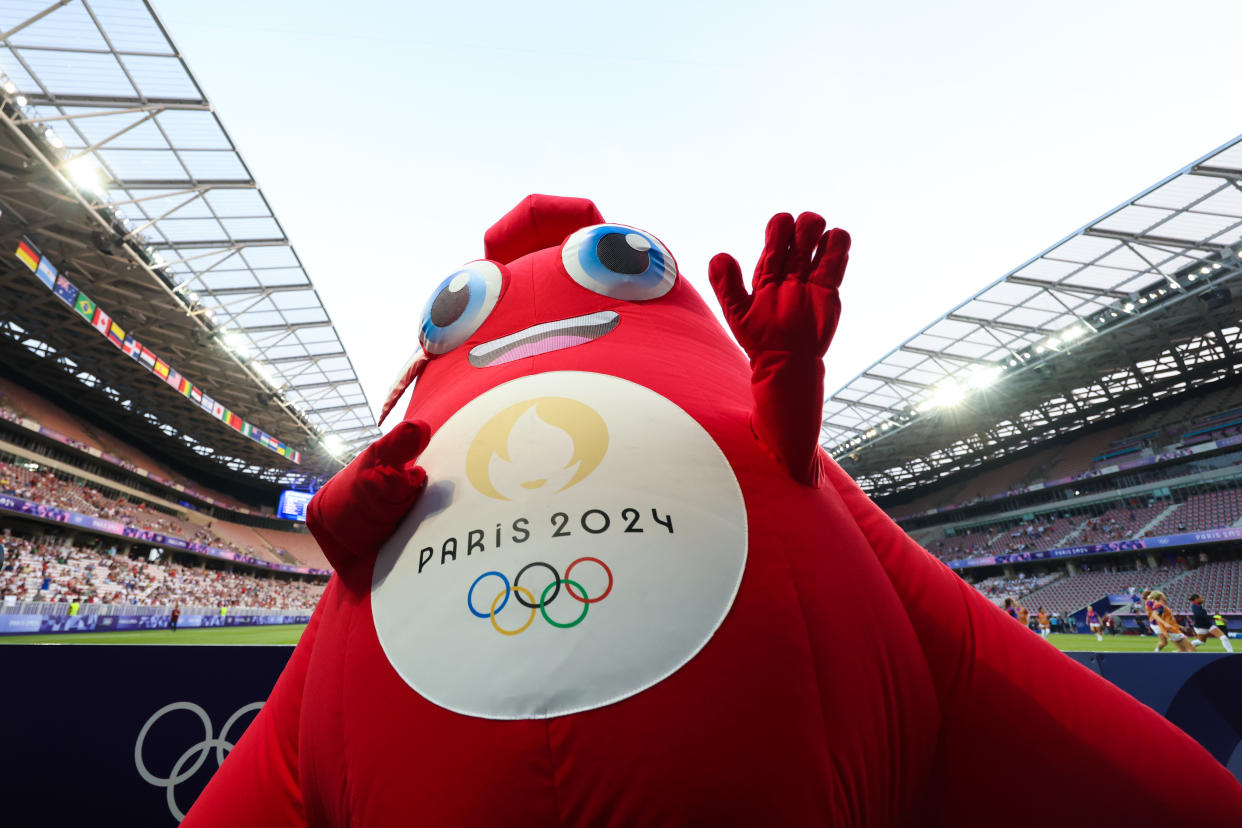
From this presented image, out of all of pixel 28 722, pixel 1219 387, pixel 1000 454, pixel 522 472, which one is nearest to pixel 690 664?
pixel 522 472

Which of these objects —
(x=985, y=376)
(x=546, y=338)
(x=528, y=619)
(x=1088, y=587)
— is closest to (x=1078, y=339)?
(x=985, y=376)

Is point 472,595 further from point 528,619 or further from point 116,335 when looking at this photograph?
point 116,335

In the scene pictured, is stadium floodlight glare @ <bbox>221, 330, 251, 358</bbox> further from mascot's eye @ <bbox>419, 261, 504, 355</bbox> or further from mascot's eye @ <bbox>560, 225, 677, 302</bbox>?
mascot's eye @ <bbox>560, 225, 677, 302</bbox>

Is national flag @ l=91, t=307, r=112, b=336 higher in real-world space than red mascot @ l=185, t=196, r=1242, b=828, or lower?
lower

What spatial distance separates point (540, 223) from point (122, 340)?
73.6ft

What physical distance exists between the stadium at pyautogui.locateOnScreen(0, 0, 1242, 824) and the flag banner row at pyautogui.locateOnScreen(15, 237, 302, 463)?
10 centimetres

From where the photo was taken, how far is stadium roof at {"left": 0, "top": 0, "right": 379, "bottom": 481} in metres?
11.4

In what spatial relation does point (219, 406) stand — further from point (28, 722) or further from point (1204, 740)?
point (1204, 740)

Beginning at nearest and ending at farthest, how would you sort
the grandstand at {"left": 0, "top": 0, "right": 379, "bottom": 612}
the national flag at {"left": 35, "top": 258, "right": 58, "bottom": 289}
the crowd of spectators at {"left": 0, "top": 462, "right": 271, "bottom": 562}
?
the grandstand at {"left": 0, "top": 0, "right": 379, "bottom": 612} < the national flag at {"left": 35, "top": 258, "right": 58, "bottom": 289} < the crowd of spectators at {"left": 0, "top": 462, "right": 271, "bottom": 562}

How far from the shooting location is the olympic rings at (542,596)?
1232mm

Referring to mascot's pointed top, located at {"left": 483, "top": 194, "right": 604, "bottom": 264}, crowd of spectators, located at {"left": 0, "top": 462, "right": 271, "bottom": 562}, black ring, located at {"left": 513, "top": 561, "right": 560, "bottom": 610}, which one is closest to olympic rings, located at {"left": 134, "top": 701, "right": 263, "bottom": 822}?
black ring, located at {"left": 513, "top": 561, "right": 560, "bottom": 610}

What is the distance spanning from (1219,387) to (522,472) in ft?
118

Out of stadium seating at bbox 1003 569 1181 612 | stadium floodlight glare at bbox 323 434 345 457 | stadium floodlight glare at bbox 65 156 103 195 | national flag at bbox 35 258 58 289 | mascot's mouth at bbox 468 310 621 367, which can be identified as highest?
stadium floodlight glare at bbox 65 156 103 195

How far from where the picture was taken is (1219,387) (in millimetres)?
25938
